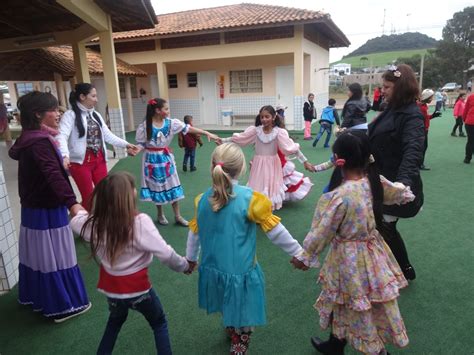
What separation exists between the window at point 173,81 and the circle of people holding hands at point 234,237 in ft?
51.5

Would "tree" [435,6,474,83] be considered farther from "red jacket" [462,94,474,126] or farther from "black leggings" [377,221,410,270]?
"black leggings" [377,221,410,270]

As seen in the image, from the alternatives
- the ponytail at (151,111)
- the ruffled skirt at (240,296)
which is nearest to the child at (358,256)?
the ruffled skirt at (240,296)

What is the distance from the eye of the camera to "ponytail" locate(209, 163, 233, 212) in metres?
1.90

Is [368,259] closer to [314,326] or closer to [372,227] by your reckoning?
[372,227]

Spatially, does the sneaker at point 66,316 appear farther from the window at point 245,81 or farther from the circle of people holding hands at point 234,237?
the window at point 245,81

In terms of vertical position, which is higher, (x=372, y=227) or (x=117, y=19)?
(x=117, y=19)

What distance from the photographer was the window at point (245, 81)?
655 inches

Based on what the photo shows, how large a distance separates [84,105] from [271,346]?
9.65 ft

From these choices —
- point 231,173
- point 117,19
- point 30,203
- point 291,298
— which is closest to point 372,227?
point 231,173

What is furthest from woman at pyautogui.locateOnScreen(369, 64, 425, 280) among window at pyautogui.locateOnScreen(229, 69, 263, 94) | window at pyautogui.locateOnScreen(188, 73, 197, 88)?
window at pyautogui.locateOnScreen(188, 73, 197, 88)

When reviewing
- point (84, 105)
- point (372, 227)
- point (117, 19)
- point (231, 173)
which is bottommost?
point (372, 227)

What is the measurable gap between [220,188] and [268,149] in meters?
2.76

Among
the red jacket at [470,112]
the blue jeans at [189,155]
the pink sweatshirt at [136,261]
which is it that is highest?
the red jacket at [470,112]

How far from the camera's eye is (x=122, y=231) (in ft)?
5.94
